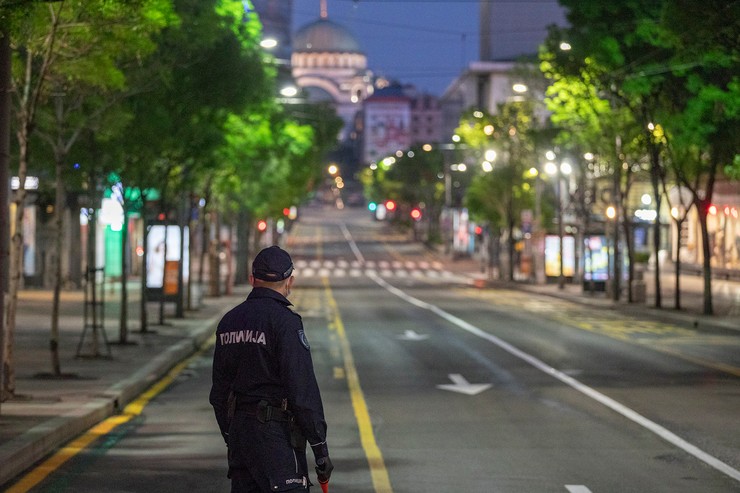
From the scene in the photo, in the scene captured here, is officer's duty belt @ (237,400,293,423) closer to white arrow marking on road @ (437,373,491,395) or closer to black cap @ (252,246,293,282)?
black cap @ (252,246,293,282)

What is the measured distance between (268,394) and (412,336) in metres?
25.0

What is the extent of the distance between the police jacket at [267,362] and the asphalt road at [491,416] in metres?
4.44

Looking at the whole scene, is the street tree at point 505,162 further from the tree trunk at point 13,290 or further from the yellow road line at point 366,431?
the tree trunk at point 13,290

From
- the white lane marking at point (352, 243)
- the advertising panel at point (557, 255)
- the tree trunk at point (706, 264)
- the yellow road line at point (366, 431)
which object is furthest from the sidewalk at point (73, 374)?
the white lane marking at point (352, 243)

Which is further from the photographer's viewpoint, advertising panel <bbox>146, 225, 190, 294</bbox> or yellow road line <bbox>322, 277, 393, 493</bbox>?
advertising panel <bbox>146, 225, 190, 294</bbox>

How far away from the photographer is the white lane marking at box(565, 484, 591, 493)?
37.5 feet

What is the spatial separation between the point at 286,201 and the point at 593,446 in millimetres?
57768

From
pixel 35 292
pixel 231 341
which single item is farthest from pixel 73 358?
pixel 35 292

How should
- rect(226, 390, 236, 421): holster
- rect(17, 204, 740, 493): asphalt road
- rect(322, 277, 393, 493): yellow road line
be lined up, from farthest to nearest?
rect(17, 204, 740, 493): asphalt road → rect(322, 277, 393, 493): yellow road line → rect(226, 390, 236, 421): holster

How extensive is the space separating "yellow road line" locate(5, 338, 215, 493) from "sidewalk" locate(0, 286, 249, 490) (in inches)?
4.3

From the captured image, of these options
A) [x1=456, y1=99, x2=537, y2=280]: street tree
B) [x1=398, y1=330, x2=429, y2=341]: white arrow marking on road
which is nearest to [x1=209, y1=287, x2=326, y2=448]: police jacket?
[x1=398, y1=330, x2=429, y2=341]: white arrow marking on road

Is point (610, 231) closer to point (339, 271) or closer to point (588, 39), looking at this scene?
point (588, 39)

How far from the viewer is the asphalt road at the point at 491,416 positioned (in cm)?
1217

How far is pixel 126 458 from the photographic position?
13.3 m
